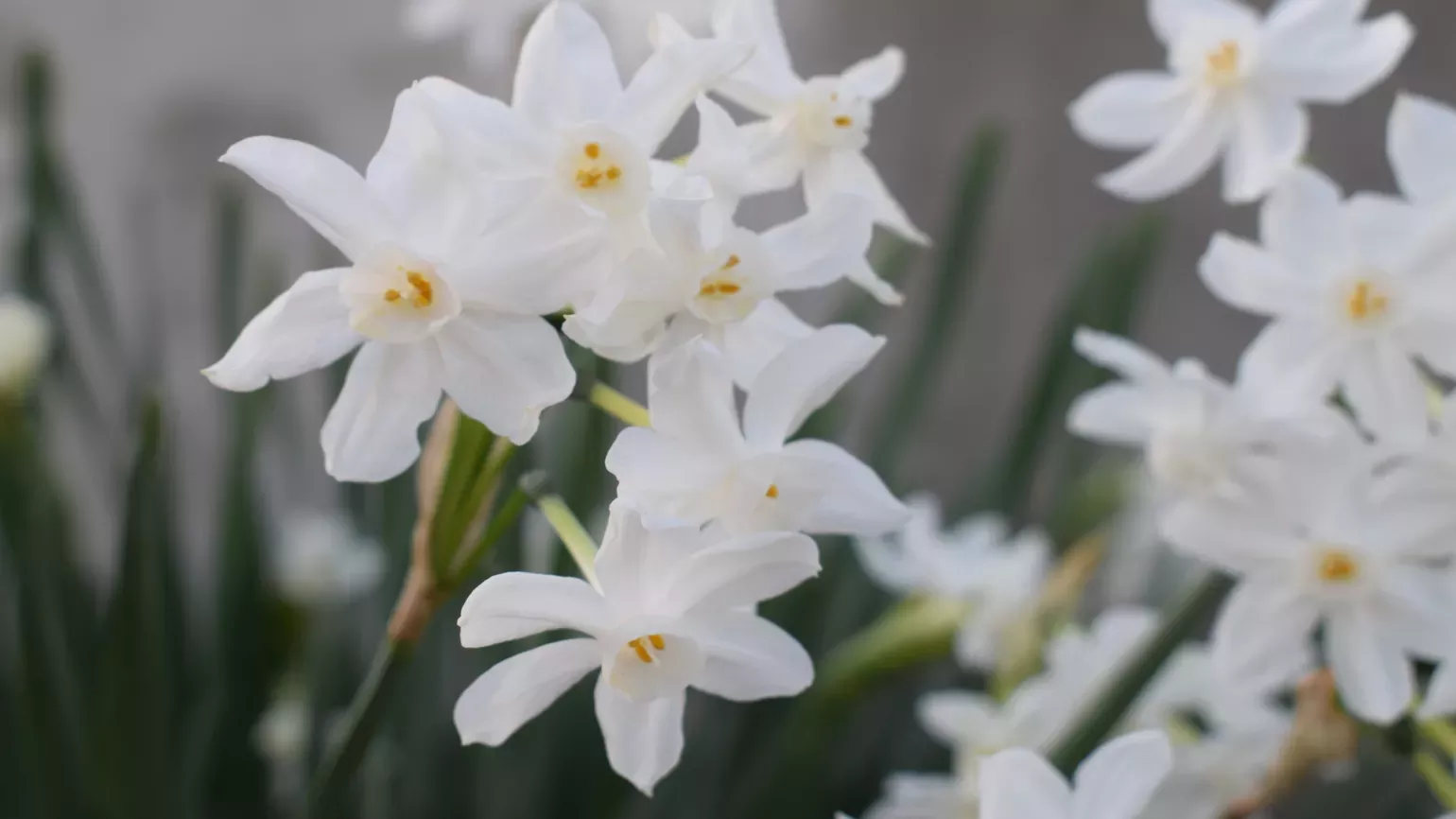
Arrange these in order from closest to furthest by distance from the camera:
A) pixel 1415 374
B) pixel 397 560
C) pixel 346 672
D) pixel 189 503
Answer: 1. pixel 1415 374
2. pixel 397 560
3. pixel 346 672
4. pixel 189 503

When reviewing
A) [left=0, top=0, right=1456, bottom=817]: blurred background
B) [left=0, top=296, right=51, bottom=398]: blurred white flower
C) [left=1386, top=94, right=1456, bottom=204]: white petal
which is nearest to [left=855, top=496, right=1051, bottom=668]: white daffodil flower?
[left=0, top=0, right=1456, bottom=817]: blurred background

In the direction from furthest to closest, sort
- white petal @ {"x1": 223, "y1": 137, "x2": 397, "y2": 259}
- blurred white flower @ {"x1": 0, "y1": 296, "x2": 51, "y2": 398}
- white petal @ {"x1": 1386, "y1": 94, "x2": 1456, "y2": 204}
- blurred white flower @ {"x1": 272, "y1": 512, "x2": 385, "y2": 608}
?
blurred white flower @ {"x1": 272, "y1": 512, "x2": 385, "y2": 608} < blurred white flower @ {"x1": 0, "y1": 296, "x2": 51, "y2": 398} < white petal @ {"x1": 1386, "y1": 94, "x2": 1456, "y2": 204} < white petal @ {"x1": 223, "y1": 137, "x2": 397, "y2": 259}

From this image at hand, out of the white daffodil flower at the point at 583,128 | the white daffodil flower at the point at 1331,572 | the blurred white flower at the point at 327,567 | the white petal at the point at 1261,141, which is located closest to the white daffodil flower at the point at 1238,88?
the white petal at the point at 1261,141

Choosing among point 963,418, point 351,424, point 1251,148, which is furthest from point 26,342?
point 963,418

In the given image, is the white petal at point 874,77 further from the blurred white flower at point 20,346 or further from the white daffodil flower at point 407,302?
the blurred white flower at point 20,346

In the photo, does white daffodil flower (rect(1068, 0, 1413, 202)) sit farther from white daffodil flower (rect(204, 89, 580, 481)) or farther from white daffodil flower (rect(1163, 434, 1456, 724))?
white daffodil flower (rect(204, 89, 580, 481))

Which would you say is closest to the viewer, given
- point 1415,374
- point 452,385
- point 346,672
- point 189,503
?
point 452,385

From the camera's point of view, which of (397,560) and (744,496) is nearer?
(744,496)

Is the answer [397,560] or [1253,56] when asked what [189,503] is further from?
[1253,56]

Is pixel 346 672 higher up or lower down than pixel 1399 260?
lower down
